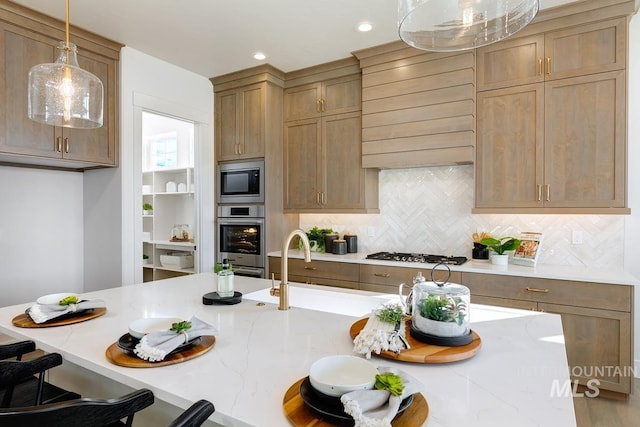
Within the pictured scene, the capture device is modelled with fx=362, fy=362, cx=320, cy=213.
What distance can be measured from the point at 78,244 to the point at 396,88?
336 centimetres

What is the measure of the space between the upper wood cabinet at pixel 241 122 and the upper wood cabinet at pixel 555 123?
2.16 metres

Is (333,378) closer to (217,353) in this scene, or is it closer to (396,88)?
(217,353)

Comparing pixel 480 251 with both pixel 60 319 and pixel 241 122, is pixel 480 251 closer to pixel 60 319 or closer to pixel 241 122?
pixel 241 122

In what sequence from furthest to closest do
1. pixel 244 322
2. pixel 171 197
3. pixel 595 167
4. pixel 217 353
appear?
pixel 171 197 < pixel 595 167 < pixel 244 322 < pixel 217 353

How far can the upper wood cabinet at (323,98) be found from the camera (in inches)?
145

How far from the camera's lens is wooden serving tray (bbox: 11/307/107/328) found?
1.49 metres

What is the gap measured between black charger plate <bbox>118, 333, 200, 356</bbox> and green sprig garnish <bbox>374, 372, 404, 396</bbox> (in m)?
0.68

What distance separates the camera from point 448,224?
3.48m

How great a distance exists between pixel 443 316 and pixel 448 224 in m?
2.40

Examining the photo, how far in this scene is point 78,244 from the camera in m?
3.49

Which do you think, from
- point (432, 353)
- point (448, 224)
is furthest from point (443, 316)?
point (448, 224)

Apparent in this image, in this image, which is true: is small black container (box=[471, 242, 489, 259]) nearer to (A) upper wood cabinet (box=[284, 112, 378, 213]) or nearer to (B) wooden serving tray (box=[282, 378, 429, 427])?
(A) upper wood cabinet (box=[284, 112, 378, 213])

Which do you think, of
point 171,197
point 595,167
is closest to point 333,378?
point 595,167

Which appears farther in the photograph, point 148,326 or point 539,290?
point 539,290
